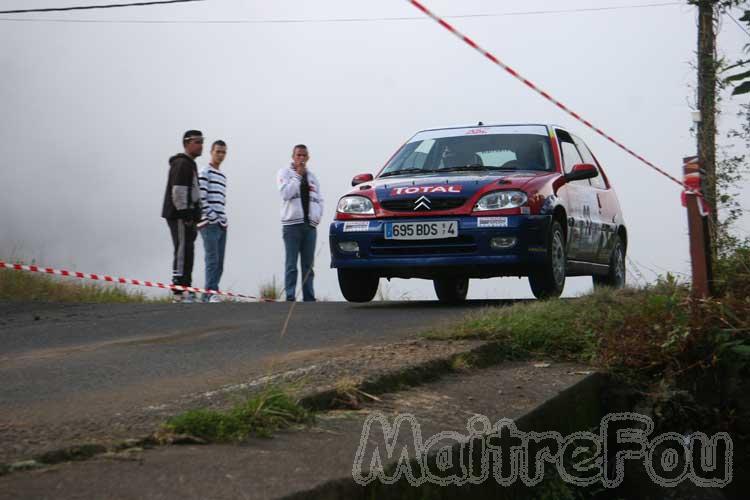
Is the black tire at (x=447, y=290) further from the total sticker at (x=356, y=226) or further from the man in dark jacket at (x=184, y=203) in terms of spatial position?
the total sticker at (x=356, y=226)

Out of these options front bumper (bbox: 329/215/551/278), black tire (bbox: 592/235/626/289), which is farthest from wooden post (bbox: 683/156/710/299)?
black tire (bbox: 592/235/626/289)

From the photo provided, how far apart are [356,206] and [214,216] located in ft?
10.5

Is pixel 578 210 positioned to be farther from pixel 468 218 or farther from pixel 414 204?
pixel 414 204

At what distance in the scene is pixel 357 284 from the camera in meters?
11.0

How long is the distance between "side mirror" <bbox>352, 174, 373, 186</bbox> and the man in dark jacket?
2.43 metres

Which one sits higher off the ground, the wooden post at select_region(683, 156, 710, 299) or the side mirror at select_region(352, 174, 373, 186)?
the side mirror at select_region(352, 174, 373, 186)

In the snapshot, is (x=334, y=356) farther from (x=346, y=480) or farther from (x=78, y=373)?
(x=346, y=480)

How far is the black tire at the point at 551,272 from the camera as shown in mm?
10344

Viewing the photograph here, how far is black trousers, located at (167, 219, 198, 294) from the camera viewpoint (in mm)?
12703

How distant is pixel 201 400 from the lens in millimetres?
4305

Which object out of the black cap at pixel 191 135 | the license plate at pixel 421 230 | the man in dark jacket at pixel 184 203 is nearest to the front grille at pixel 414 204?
the license plate at pixel 421 230

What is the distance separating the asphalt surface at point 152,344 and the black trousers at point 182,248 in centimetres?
80

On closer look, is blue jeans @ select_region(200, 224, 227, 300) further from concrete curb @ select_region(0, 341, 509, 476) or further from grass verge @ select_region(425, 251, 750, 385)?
concrete curb @ select_region(0, 341, 509, 476)

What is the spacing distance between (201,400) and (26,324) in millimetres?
6658
